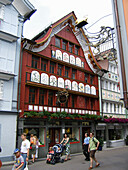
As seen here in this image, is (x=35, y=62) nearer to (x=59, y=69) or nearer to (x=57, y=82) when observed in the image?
(x=57, y=82)

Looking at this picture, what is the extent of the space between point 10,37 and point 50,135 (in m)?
9.07

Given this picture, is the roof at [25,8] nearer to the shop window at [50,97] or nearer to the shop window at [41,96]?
the shop window at [41,96]

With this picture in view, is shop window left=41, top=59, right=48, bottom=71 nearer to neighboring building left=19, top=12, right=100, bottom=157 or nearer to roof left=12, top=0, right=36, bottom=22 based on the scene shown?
neighboring building left=19, top=12, right=100, bottom=157

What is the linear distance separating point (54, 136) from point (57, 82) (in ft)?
16.7

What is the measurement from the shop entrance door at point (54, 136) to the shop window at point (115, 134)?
31.5ft

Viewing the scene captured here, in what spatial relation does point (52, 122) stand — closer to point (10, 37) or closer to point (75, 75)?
point (75, 75)

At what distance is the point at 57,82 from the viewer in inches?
715

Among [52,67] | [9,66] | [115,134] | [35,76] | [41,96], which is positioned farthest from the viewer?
[115,134]

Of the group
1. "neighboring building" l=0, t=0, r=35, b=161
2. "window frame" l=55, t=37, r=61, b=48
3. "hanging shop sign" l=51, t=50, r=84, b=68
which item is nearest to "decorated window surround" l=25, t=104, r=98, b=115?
"neighboring building" l=0, t=0, r=35, b=161

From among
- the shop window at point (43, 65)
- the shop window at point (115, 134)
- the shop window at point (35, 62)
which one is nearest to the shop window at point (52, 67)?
the shop window at point (43, 65)

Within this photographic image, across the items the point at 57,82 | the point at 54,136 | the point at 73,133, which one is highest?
the point at 57,82

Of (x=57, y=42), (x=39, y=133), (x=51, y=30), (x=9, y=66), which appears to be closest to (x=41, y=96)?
(x=39, y=133)

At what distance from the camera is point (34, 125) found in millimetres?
15477

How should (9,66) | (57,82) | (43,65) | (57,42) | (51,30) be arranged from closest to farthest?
(9,66)
(43,65)
(57,82)
(51,30)
(57,42)
